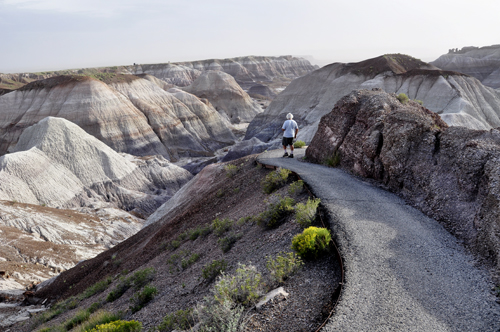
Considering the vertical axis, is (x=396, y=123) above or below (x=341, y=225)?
above

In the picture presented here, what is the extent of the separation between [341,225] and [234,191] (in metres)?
7.87

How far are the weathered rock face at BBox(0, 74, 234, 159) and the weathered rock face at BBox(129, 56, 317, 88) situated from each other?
2207 inches

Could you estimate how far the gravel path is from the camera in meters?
4.49

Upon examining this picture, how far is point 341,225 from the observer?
707cm

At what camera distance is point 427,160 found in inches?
351

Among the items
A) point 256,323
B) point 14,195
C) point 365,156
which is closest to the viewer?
point 256,323

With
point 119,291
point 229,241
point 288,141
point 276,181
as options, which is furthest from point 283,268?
point 288,141

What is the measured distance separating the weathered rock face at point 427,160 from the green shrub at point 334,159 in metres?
0.13

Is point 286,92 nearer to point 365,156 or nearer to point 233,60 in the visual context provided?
point 365,156

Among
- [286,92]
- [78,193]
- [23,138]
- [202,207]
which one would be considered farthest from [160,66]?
[202,207]

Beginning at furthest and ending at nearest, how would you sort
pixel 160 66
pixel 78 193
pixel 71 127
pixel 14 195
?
1. pixel 160 66
2. pixel 71 127
3. pixel 78 193
4. pixel 14 195

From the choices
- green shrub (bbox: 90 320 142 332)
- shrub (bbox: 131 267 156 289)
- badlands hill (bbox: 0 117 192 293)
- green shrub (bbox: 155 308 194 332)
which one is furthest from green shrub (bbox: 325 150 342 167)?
badlands hill (bbox: 0 117 192 293)

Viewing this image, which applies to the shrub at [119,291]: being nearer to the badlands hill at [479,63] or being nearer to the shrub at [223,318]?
the shrub at [223,318]

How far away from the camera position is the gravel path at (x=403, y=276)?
14.7 ft
